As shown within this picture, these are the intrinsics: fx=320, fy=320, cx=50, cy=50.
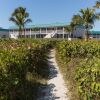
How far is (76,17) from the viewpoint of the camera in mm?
68938

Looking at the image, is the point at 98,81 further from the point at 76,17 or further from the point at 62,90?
the point at 76,17

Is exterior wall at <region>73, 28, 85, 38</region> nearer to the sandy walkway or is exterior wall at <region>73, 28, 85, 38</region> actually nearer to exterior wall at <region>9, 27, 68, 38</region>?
A: exterior wall at <region>9, 27, 68, 38</region>

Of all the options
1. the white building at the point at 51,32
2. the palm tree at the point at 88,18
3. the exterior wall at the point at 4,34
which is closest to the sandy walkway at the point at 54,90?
the palm tree at the point at 88,18

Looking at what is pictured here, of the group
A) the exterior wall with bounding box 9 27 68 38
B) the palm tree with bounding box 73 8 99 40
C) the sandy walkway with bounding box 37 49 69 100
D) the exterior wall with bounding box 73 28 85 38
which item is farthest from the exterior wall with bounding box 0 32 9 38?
the sandy walkway with bounding box 37 49 69 100

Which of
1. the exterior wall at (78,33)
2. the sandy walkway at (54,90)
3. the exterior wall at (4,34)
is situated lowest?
the exterior wall at (4,34)

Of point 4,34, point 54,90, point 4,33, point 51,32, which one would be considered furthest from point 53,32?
point 54,90

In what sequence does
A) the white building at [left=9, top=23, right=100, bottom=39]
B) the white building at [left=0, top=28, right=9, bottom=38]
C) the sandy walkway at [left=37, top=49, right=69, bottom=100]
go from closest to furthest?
the sandy walkway at [left=37, top=49, right=69, bottom=100] < the white building at [left=9, top=23, right=100, bottom=39] < the white building at [left=0, top=28, right=9, bottom=38]

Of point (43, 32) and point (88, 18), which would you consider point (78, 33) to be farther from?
point (88, 18)

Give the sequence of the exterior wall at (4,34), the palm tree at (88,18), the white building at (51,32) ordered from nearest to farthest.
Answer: the palm tree at (88,18) < the white building at (51,32) < the exterior wall at (4,34)

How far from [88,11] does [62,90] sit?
52842mm

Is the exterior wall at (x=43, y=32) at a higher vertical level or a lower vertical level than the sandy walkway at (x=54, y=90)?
lower

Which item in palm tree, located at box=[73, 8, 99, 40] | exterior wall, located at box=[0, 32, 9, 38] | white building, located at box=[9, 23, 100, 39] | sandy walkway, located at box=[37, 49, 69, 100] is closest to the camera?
sandy walkway, located at box=[37, 49, 69, 100]

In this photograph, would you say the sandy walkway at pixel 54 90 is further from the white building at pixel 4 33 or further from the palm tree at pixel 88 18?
the white building at pixel 4 33

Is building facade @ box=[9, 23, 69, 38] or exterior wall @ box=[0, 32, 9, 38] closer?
building facade @ box=[9, 23, 69, 38]
